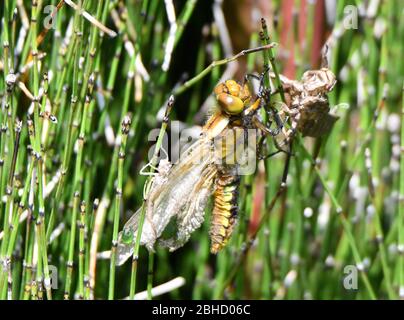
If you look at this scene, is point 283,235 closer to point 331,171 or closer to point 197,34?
point 331,171

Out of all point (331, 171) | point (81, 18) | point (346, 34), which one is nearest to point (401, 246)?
point (331, 171)

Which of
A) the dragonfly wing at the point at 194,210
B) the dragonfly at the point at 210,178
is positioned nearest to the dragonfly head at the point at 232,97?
the dragonfly at the point at 210,178

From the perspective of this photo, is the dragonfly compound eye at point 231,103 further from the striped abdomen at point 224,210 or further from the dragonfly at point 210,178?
the striped abdomen at point 224,210

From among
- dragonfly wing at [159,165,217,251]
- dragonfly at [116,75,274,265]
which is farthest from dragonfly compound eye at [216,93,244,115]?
dragonfly wing at [159,165,217,251]

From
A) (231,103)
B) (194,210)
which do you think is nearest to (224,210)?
(194,210)

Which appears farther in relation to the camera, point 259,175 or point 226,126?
point 259,175

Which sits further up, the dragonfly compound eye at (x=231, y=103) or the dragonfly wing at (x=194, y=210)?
the dragonfly compound eye at (x=231, y=103)
